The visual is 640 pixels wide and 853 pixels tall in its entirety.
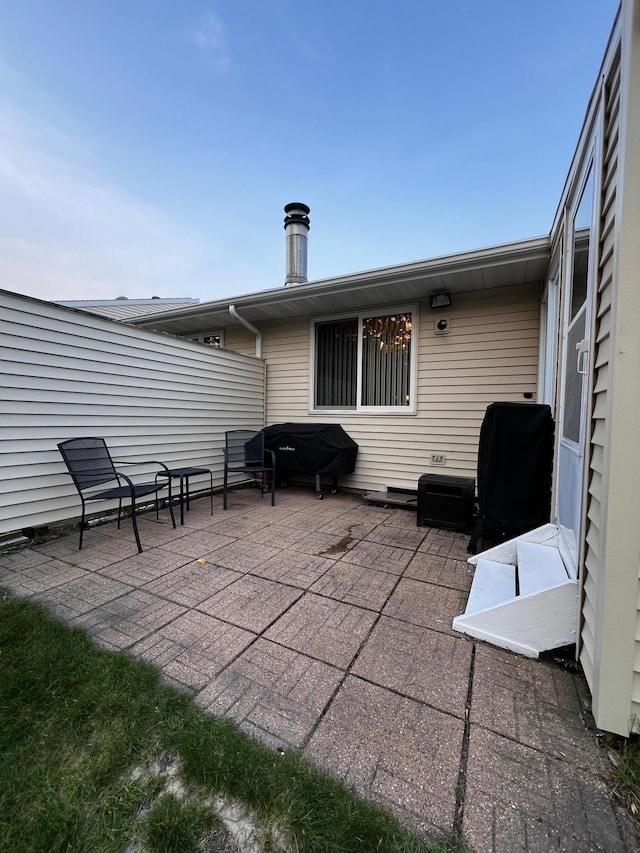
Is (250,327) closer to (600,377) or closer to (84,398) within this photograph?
(84,398)

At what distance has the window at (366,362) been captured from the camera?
475cm

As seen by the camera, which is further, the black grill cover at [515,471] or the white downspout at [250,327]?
the white downspout at [250,327]

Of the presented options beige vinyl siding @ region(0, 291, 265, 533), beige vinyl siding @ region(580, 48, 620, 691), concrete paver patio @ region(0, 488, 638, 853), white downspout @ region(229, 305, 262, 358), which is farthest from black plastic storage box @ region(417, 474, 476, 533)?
white downspout @ region(229, 305, 262, 358)

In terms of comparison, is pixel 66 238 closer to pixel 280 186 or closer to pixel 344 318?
pixel 280 186

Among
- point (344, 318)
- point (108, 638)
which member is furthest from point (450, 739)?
point (344, 318)

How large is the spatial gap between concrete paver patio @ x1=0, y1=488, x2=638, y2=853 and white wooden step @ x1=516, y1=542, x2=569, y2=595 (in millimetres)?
387

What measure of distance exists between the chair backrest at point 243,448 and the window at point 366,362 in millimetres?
1115

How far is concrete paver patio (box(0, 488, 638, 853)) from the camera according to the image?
3.46ft

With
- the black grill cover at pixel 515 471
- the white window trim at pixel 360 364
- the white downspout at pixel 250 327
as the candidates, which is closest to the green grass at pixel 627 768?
the black grill cover at pixel 515 471

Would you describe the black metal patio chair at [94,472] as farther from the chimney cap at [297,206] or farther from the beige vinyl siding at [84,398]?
the chimney cap at [297,206]

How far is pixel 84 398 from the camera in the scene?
11.3 feet

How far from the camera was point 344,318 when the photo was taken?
5.12 metres

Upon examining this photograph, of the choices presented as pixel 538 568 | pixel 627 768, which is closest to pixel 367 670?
pixel 627 768

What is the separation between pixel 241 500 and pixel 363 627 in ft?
10.4
